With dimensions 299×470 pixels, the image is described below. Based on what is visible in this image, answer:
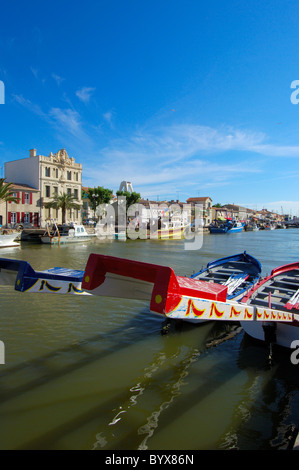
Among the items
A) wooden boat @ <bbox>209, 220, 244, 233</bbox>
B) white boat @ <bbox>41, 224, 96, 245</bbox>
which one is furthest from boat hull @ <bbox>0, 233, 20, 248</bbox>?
wooden boat @ <bbox>209, 220, 244, 233</bbox>

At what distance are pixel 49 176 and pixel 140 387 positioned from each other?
158 ft

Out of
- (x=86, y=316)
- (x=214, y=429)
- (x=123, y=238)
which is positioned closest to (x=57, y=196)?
(x=123, y=238)

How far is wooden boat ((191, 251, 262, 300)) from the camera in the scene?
33.9ft

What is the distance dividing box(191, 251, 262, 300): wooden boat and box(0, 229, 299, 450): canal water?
147 centimetres

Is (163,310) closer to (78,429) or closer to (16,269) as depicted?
(16,269)

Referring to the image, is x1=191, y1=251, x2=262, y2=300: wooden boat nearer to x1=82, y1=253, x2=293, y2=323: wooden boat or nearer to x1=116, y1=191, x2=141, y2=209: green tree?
x1=82, y1=253, x2=293, y2=323: wooden boat

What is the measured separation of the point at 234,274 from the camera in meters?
11.9

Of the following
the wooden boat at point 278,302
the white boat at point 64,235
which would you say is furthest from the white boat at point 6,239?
the wooden boat at point 278,302

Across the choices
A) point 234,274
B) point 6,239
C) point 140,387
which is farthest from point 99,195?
point 140,387

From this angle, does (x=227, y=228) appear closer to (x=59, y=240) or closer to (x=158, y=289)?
(x=59, y=240)

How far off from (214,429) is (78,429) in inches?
89.6

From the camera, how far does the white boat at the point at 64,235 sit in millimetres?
36094

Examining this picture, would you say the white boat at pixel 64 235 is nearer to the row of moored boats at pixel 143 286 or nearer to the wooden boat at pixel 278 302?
the wooden boat at pixel 278 302

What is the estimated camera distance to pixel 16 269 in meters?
4.49
